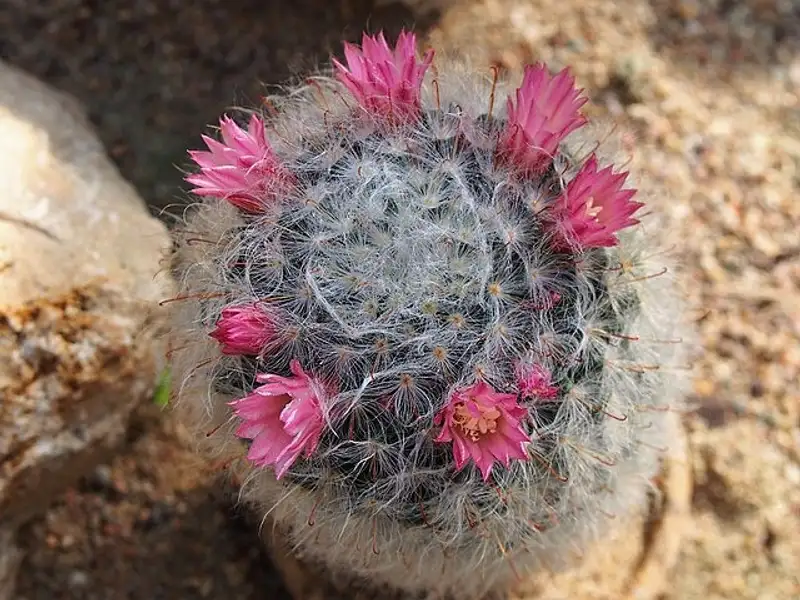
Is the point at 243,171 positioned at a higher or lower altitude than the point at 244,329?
higher

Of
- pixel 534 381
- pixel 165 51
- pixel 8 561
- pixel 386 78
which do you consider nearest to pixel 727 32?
pixel 165 51

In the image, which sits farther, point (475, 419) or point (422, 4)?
point (422, 4)

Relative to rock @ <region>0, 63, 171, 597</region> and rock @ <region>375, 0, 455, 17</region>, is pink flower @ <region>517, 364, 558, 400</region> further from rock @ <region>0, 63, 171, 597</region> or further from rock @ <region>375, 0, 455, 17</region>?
rock @ <region>375, 0, 455, 17</region>

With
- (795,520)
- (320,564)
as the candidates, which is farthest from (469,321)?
(795,520)

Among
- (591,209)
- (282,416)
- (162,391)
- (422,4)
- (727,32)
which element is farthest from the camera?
(727,32)

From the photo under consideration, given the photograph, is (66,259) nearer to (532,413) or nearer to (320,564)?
(320,564)

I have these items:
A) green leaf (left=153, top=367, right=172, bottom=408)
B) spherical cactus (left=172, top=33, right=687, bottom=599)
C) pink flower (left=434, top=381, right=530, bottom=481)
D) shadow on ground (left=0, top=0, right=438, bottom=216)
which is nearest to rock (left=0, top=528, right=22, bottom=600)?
green leaf (left=153, top=367, right=172, bottom=408)

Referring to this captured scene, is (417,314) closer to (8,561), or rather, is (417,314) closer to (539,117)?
(539,117)
